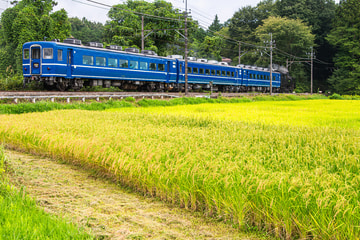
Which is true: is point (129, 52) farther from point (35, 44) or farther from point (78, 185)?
point (78, 185)

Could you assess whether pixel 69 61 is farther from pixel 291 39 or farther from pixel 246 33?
pixel 246 33

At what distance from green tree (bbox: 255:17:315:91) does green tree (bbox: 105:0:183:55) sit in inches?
→ 736

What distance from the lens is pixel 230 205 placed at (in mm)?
3549

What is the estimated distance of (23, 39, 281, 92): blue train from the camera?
19.1 metres

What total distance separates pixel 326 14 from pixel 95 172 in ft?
225

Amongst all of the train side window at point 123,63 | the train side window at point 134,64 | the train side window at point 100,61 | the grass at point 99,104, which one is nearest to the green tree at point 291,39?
the grass at point 99,104

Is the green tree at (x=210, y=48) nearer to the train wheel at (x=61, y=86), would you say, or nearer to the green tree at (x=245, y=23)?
the green tree at (x=245, y=23)

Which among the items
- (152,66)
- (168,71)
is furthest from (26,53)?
(168,71)

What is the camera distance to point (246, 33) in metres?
69.3

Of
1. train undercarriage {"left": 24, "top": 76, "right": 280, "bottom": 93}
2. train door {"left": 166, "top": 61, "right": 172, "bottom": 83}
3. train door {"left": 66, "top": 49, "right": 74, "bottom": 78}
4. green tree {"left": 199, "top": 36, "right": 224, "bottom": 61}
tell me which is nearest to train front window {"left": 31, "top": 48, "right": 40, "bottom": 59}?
train undercarriage {"left": 24, "top": 76, "right": 280, "bottom": 93}

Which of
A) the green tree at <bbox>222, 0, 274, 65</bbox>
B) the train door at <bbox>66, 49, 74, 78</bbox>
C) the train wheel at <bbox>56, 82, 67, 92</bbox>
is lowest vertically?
the train wheel at <bbox>56, 82, 67, 92</bbox>

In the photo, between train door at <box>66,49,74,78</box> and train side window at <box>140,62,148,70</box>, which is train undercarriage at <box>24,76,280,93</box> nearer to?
train door at <box>66,49,74,78</box>

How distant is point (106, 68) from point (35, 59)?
4260 millimetres

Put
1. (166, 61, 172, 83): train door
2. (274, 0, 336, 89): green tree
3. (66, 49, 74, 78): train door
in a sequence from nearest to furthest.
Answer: (66, 49, 74, 78): train door, (166, 61, 172, 83): train door, (274, 0, 336, 89): green tree
